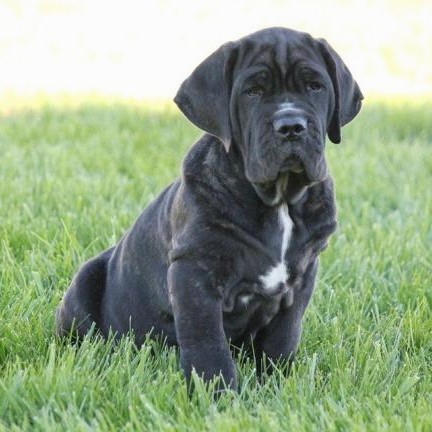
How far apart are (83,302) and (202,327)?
87 centimetres

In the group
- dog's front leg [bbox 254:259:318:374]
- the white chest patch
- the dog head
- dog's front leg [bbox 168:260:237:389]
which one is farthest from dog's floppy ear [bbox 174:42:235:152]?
dog's front leg [bbox 254:259:318:374]

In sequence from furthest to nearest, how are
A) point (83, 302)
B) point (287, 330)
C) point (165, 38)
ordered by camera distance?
point (165, 38), point (83, 302), point (287, 330)

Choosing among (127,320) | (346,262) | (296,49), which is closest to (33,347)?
(127,320)

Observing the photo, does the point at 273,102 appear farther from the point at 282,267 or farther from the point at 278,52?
the point at 282,267

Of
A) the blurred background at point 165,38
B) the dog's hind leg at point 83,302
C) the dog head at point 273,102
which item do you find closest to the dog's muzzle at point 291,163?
the dog head at point 273,102

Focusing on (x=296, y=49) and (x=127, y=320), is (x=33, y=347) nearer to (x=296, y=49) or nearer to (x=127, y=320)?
(x=127, y=320)

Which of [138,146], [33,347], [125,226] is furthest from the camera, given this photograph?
[138,146]

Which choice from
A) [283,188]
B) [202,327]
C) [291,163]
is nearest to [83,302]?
[202,327]

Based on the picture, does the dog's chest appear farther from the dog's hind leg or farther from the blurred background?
the blurred background

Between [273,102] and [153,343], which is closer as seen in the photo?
[273,102]

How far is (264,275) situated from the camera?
4059mm

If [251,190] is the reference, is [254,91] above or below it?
above

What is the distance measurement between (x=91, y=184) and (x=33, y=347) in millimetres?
3049

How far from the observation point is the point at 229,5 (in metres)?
19.5
